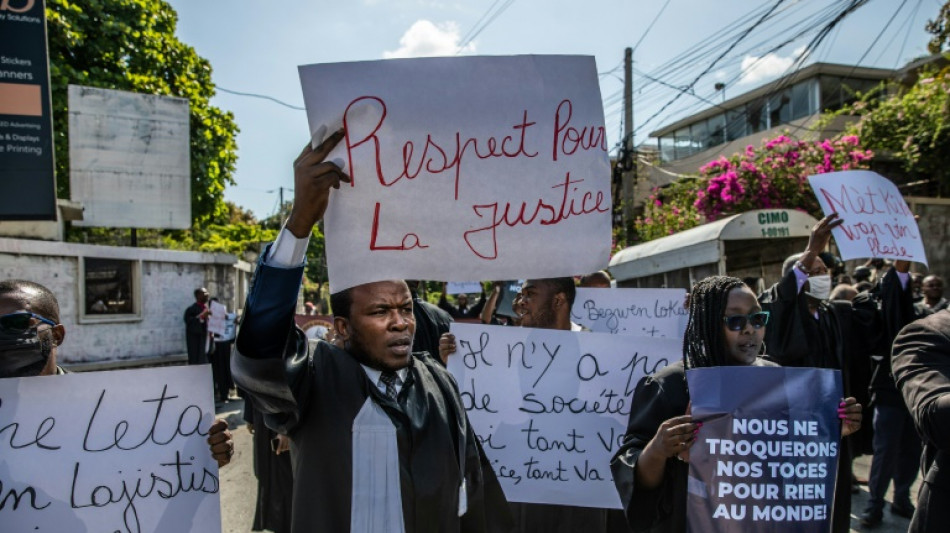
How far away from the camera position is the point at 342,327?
7.34 feet

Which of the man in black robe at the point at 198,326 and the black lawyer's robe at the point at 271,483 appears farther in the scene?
the man in black robe at the point at 198,326

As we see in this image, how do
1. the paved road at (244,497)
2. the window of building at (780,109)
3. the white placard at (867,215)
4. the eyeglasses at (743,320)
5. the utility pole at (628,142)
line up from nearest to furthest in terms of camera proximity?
the eyeglasses at (743,320) → the white placard at (867,215) → the paved road at (244,497) → the utility pole at (628,142) → the window of building at (780,109)

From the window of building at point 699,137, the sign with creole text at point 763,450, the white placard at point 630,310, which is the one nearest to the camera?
the sign with creole text at point 763,450

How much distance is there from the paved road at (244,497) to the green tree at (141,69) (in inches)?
446

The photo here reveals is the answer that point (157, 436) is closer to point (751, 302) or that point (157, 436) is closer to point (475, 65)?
point (475, 65)

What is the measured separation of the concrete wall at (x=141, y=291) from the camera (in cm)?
1238

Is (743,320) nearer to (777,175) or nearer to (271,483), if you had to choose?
(271,483)

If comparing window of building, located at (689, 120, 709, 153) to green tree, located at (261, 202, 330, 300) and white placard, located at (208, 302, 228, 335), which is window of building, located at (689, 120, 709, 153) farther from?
white placard, located at (208, 302, 228, 335)

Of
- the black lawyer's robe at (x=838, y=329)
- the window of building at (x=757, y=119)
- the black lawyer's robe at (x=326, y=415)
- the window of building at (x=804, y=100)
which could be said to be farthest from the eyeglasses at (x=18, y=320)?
the window of building at (x=757, y=119)

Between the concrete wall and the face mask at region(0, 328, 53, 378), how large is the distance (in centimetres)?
1108

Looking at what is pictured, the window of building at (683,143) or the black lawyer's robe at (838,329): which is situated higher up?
the window of building at (683,143)

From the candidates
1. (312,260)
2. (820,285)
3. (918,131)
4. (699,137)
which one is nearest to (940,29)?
(918,131)

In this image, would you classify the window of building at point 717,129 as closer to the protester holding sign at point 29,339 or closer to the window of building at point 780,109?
the window of building at point 780,109

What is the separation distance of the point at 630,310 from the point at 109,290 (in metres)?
11.0
